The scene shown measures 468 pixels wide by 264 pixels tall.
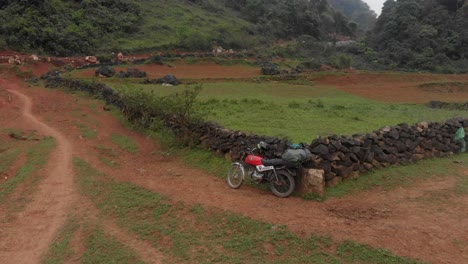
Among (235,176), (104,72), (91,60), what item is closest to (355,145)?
(235,176)

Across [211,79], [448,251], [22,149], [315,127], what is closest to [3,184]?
[22,149]

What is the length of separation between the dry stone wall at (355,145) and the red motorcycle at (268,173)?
1.56 ft

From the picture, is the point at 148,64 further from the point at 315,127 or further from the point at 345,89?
the point at 315,127

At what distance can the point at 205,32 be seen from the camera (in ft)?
180

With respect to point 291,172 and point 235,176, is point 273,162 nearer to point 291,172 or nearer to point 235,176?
point 291,172

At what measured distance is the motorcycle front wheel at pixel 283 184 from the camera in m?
8.68

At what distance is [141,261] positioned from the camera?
6621mm

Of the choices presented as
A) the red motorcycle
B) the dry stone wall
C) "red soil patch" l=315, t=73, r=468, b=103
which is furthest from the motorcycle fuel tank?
"red soil patch" l=315, t=73, r=468, b=103

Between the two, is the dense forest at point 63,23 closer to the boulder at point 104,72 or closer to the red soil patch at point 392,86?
the boulder at point 104,72

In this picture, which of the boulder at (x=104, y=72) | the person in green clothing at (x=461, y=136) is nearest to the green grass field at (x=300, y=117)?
the person in green clothing at (x=461, y=136)

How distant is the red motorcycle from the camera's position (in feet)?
28.6

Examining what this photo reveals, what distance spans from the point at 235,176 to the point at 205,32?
156 ft

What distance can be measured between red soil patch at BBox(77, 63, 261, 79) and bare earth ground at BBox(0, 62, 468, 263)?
2364 cm

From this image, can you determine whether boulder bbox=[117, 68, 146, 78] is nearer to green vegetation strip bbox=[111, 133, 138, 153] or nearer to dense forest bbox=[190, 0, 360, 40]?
green vegetation strip bbox=[111, 133, 138, 153]
